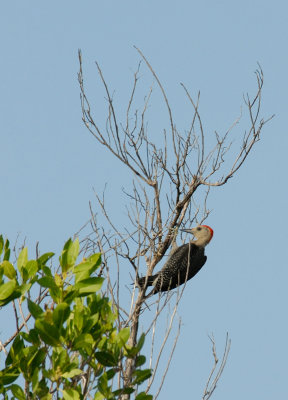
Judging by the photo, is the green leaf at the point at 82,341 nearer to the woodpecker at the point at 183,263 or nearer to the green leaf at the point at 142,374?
the green leaf at the point at 142,374

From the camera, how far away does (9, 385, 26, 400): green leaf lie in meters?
4.15

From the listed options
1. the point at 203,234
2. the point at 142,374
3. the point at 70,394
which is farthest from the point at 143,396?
the point at 203,234

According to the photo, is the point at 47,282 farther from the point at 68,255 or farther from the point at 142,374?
the point at 142,374

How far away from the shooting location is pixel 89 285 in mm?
4086

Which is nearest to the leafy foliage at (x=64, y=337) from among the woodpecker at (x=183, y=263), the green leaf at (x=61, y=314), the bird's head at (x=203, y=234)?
the green leaf at (x=61, y=314)

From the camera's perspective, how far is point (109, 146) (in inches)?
264

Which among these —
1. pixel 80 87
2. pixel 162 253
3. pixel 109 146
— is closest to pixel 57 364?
pixel 162 253

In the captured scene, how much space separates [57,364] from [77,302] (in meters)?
0.42

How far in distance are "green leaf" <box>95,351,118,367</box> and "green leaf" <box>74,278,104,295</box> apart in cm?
39

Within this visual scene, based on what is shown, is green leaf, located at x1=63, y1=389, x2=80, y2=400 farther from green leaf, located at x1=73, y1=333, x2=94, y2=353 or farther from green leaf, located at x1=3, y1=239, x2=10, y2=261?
green leaf, located at x1=3, y1=239, x2=10, y2=261

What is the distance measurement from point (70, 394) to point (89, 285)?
563 millimetres

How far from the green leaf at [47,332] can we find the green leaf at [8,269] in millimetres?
342

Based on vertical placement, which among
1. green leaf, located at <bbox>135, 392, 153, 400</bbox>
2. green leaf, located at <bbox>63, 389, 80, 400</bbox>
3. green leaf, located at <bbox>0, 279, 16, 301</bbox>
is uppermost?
green leaf, located at <bbox>0, 279, 16, 301</bbox>

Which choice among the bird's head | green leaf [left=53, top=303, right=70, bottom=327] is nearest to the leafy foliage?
green leaf [left=53, top=303, right=70, bottom=327]
